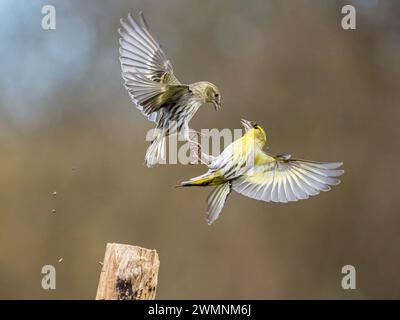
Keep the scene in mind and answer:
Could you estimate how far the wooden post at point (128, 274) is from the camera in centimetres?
190

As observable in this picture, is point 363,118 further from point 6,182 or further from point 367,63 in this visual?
point 6,182

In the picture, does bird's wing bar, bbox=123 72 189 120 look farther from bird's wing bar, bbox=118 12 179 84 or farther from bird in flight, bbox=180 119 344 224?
bird in flight, bbox=180 119 344 224

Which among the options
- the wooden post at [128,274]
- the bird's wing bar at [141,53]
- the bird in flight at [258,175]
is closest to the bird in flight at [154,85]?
the bird's wing bar at [141,53]

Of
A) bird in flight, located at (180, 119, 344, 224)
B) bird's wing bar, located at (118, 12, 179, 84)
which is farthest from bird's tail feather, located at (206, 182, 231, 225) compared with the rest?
bird's wing bar, located at (118, 12, 179, 84)

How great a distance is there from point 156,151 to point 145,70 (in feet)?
1.05

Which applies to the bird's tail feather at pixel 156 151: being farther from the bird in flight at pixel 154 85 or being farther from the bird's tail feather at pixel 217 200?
the bird's tail feather at pixel 217 200

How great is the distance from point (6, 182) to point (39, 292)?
850mm

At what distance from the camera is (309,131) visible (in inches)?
183

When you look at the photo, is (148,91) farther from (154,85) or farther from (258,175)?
(258,175)

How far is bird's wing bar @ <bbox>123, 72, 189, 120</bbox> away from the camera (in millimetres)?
2242

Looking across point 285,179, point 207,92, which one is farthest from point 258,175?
Result: point 207,92

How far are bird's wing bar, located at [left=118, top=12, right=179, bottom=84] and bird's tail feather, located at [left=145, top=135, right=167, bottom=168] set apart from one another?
240 mm

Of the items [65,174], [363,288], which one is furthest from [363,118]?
[65,174]

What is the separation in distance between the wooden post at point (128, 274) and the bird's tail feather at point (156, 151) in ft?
1.84
